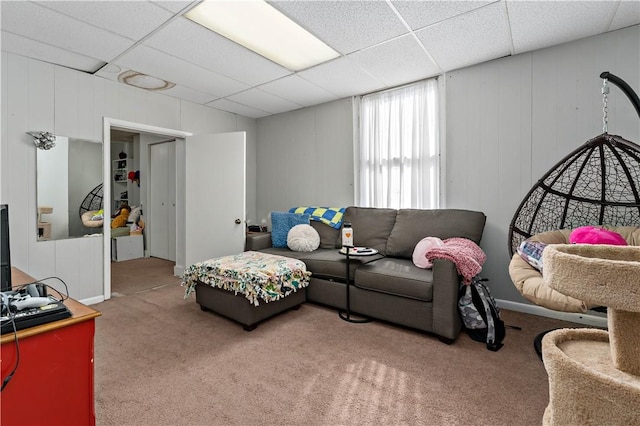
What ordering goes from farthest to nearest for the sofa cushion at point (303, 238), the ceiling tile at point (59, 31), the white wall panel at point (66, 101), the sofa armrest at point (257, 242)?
the sofa armrest at point (257, 242) → the sofa cushion at point (303, 238) → the white wall panel at point (66, 101) → the ceiling tile at point (59, 31)

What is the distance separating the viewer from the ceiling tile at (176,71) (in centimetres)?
282

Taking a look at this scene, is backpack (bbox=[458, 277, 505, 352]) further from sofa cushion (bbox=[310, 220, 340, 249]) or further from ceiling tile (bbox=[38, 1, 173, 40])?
ceiling tile (bbox=[38, 1, 173, 40])

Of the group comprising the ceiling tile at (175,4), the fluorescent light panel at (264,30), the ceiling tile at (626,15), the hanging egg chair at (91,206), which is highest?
the fluorescent light panel at (264,30)

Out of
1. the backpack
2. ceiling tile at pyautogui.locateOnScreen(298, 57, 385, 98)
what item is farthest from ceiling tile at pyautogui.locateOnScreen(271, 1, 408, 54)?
the backpack

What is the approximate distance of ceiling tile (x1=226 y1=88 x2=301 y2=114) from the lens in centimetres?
392

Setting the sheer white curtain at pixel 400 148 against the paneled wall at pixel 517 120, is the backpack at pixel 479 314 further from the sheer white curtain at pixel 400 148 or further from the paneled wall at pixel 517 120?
the sheer white curtain at pixel 400 148

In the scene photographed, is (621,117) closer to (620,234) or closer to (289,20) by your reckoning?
(620,234)

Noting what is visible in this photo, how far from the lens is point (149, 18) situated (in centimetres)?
224

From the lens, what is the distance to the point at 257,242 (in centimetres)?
366

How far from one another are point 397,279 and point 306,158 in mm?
2525

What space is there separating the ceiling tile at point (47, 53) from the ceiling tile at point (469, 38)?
119 inches

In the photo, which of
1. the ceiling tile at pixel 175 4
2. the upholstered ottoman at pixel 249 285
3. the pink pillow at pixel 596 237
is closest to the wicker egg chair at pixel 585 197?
the pink pillow at pixel 596 237

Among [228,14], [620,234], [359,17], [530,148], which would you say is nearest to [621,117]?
[530,148]

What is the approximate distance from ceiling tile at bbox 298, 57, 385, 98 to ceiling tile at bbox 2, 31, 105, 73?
204 cm
